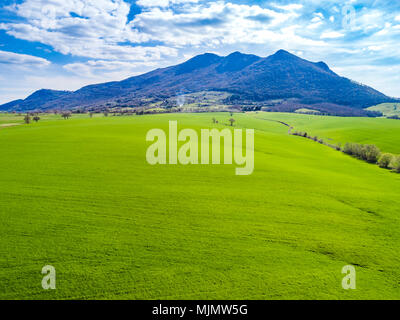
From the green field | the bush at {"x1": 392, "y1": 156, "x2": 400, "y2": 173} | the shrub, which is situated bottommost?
the green field

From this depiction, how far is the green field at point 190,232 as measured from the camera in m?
14.3

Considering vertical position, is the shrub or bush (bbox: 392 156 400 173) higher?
the shrub

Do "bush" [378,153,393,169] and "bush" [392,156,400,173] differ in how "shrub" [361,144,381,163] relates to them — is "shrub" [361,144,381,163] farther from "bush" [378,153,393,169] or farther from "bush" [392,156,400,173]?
"bush" [392,156,400,173]

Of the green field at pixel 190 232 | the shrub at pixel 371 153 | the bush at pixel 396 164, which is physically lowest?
the green field at pixel 190 232

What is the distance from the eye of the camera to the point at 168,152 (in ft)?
150

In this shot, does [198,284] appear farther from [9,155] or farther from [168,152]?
[9,155]

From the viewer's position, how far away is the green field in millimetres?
14297

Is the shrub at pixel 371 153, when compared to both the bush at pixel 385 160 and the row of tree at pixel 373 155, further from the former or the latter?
the bush at pixel 385 160

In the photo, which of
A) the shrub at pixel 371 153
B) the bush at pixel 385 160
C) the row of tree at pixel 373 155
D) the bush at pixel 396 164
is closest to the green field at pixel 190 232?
the bush at pixel 396 164

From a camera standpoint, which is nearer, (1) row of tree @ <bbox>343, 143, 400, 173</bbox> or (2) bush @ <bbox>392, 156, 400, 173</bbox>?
(2) bush @ <bbox>392, 156, 400, 173</bbox>

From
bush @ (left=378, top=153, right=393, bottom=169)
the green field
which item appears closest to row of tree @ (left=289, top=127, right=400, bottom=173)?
bush @ (left=378, top=153, right=393, bottom=169)

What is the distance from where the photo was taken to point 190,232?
1975 cm

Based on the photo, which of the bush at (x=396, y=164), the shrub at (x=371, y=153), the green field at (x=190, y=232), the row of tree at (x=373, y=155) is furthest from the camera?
the shrub at (x=371, y=153)
